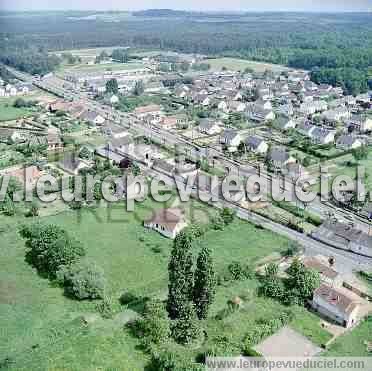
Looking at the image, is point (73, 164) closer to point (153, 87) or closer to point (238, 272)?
point (238, 272)

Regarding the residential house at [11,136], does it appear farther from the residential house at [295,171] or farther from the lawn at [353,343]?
the lawn at [353,343]

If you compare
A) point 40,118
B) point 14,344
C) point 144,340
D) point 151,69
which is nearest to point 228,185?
point 144,340

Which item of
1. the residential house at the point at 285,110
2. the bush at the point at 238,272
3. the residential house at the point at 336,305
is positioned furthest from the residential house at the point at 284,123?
the residential house at the point at 336,305

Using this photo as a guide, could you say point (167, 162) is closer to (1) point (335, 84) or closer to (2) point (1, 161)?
(2) point (1, 161)

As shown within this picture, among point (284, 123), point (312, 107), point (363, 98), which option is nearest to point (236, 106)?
point (312, 107)

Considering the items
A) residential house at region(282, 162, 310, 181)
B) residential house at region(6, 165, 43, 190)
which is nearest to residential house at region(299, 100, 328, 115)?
residential house at region(282, 162, 310, 181)

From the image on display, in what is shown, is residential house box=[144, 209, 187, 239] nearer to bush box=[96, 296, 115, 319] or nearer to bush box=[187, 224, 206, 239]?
bush box=[187, 224, 206, 239]
